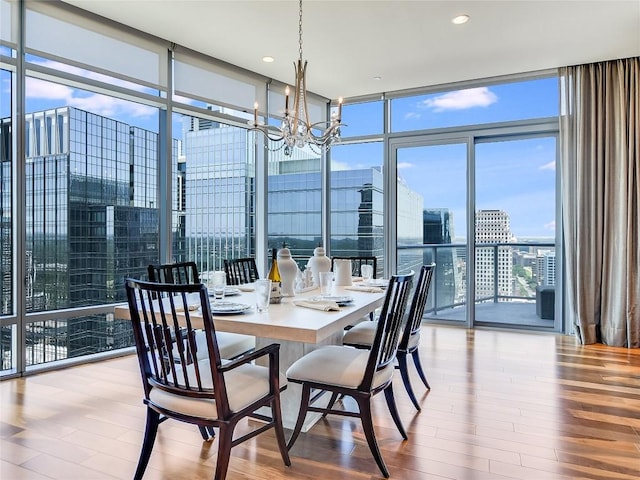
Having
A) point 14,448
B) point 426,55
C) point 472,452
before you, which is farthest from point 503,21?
point 14,448

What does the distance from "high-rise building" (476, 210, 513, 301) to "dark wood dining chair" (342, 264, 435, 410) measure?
273 cm

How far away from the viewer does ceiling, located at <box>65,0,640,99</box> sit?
344 centimetres

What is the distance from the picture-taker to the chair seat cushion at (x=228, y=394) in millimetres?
1762

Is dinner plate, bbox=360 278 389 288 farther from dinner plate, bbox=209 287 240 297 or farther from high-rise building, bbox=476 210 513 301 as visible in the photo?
high-rise building, bbox=476 210 513 301

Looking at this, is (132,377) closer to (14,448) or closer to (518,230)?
(14,448)

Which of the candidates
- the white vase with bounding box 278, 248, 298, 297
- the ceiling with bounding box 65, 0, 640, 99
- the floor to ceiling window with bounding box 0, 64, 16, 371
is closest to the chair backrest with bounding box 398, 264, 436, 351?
the white vase with bounding box 278, 248, 298, 297

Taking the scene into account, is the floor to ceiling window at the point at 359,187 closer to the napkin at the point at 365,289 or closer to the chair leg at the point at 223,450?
the napkin at the point at 365,289

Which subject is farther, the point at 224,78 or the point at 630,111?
the point at 224,78

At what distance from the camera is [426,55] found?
4.42 meters

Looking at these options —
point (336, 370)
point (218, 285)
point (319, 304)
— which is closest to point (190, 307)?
point (218, 285)

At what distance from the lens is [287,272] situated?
277cm

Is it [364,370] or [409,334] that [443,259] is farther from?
[364,370]

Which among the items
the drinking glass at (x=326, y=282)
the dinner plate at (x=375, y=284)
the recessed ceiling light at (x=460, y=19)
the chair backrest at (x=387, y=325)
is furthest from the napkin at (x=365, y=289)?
the recessed ceiling light at (x=460, y=19)

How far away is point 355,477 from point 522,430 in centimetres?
112
